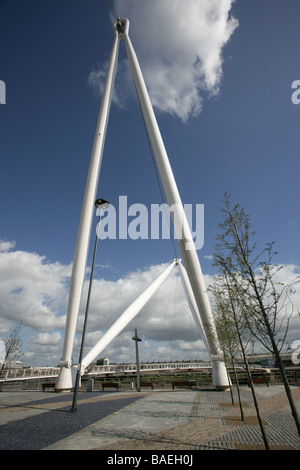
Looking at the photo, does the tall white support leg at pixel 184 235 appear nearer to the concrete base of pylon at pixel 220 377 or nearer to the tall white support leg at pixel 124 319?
the concrete base of pylon at pixel 220 377

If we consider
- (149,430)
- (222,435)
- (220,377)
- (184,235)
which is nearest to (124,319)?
(220,377)

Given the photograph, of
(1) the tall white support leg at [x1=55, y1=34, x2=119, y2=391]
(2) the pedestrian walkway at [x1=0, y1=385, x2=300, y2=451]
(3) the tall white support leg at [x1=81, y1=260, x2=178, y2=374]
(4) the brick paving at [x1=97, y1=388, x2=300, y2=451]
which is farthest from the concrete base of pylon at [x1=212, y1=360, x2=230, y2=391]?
(1) the tall white support leg at [x1=55, y1=34, x2=119, y2=391]

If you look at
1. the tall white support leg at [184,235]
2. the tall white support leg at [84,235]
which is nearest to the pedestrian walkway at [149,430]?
the tall white support leg at [184,235]

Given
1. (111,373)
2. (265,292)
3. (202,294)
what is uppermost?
(202,294)

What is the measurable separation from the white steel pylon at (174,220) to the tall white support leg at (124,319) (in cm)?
170

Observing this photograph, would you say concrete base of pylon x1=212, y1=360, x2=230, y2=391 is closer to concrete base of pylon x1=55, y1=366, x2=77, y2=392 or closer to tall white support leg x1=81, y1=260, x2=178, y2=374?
tall white support leg x1=81, y1=260, x2=178, y2=374

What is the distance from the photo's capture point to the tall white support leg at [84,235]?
1962cm

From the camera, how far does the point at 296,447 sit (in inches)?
240

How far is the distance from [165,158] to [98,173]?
8.54 metres

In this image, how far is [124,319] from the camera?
78.8 ft

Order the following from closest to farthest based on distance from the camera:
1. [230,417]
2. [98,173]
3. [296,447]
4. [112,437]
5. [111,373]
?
[296,447] → [112,437] → [230,417] → [98,173] → [111,373]

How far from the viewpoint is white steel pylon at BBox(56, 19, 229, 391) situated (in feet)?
48.0
